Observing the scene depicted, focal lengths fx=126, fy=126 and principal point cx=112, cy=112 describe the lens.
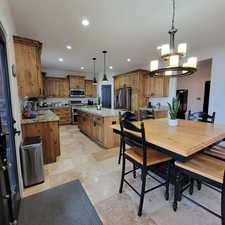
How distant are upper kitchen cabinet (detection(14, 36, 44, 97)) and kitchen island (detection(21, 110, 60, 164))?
1.84 ft

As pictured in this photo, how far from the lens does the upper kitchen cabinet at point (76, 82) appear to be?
6520 mm

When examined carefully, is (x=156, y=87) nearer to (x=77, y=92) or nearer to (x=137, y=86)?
(x=137, y=86)

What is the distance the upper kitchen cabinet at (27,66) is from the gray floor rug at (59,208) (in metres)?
1.82

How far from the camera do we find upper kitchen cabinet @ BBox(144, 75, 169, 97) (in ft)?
15.5

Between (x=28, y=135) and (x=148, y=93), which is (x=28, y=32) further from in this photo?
(x=148, y=93)

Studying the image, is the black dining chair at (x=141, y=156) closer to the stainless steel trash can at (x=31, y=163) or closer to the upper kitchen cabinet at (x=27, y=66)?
the stainless steel trash can at (x=31, y=163)

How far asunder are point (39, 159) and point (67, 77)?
5363 mm

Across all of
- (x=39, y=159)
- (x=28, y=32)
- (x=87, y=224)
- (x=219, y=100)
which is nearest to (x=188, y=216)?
(x=87, y=224)

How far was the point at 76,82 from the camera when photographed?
6.64m

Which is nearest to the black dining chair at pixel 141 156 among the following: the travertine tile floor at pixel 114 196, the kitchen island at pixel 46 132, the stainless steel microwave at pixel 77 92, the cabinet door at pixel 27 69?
the travertine tile floor at pixel 114 196

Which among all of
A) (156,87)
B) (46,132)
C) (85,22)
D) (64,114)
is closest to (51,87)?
(64,114)

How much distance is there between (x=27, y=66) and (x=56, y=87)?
408 cm

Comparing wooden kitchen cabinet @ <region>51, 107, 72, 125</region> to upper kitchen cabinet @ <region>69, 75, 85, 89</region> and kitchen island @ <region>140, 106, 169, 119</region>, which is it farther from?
kitchen island @ <region>140, 106, 169, 119</region>

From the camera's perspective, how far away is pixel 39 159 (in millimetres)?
2027
